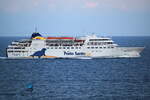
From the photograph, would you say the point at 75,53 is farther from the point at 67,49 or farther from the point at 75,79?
the point at 75,79

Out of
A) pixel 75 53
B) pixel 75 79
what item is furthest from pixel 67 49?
pixel 75 79

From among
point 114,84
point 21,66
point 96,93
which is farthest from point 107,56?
point 96,93

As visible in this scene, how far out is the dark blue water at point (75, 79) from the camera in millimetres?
43544

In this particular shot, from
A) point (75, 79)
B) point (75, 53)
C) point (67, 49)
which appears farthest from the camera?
point (75, 53)

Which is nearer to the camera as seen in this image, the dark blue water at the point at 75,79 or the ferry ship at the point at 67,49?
the dark blue water at the point at 75,79

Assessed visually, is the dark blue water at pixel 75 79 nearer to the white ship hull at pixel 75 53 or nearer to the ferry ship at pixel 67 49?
the white ship hull at pixel 75 53

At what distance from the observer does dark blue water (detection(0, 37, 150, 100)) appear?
43.5m

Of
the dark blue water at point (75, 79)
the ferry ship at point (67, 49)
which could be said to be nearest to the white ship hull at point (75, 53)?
the ferry ship at point (67, 49)

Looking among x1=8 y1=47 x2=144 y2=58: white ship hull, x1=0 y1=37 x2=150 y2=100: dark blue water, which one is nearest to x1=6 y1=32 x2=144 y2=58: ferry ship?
x1=8 y1=47 x2=144 y2=58: white ship hull

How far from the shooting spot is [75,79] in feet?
178

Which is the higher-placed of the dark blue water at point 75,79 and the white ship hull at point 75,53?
the white ship hull at point 75,53

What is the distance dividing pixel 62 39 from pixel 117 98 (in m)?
39.2

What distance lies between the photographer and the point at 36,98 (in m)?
42.0

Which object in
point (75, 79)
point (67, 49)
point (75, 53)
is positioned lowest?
point (75, 79)
